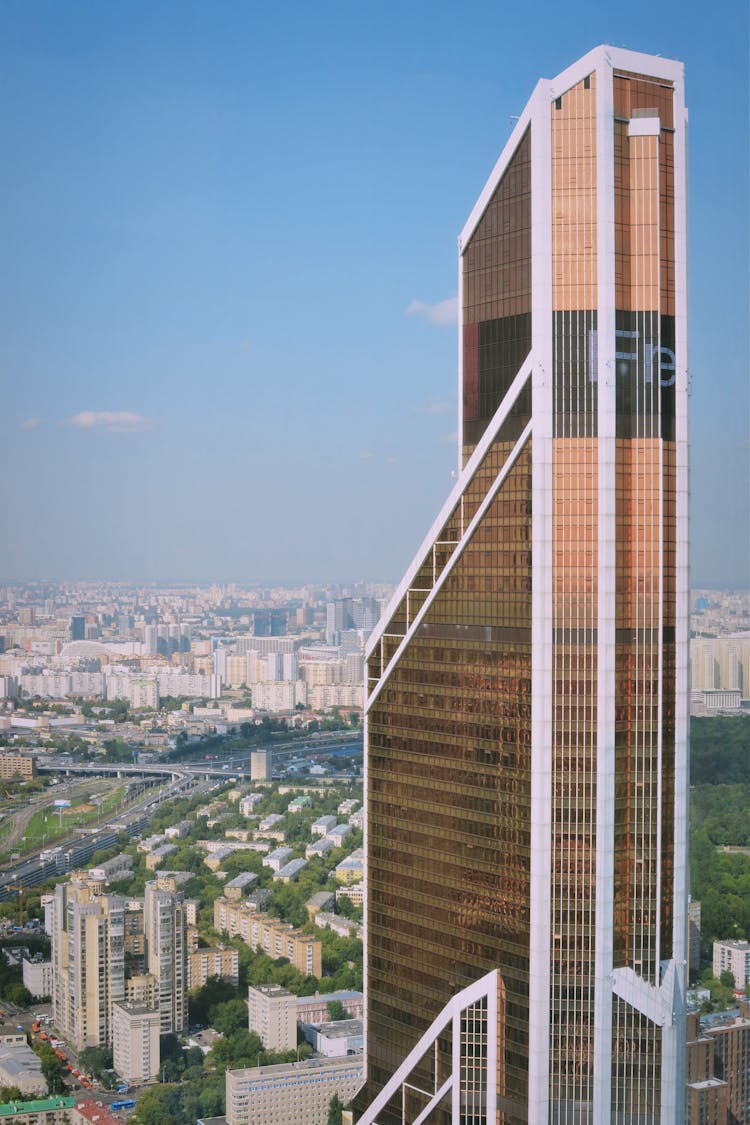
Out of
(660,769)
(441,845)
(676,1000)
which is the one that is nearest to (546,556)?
(660,769)

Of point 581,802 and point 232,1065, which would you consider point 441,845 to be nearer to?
point 581,802

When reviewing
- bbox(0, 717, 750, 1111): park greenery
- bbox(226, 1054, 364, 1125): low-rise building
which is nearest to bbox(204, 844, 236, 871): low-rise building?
bbox(0, 717, 750, 1111): park greenery

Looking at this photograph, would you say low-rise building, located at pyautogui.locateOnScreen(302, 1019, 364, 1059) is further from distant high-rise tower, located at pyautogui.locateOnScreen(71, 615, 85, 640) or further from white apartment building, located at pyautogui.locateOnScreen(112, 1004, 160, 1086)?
distant high-rise tower, located at pyautogui.locateOnScreen(71, 615, 85, 640)

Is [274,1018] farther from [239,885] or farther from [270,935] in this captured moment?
[239,885]

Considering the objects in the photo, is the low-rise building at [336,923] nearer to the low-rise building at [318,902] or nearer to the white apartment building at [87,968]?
the low-rise building at [318,902]

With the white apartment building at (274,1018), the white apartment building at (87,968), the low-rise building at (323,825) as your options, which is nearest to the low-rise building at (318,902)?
the white apartment building at (87,968)

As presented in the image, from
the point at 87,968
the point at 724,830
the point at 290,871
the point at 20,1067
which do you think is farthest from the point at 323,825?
the point at 724,830
